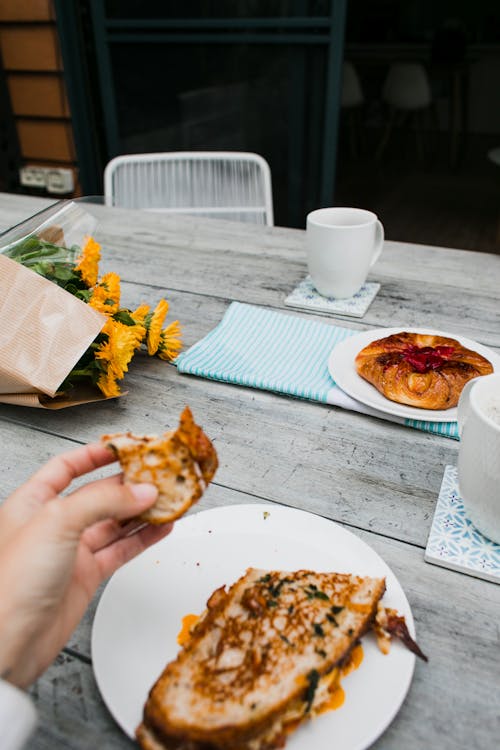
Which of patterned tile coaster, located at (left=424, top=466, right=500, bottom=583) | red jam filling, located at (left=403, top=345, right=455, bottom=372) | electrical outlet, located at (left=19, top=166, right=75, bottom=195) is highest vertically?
red jam filling, located at (left=403, top=345, right=455, bottom=372)

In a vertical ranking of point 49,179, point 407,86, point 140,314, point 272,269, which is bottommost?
point 49,179

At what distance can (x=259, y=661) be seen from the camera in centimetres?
45

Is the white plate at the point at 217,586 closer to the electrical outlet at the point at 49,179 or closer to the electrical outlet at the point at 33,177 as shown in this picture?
the electrical outlet at the point at 49,179

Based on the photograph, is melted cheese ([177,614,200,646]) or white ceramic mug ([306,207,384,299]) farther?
white ceramic mug ([306,207,384,299])

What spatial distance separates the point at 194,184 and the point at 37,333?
4.02 ft

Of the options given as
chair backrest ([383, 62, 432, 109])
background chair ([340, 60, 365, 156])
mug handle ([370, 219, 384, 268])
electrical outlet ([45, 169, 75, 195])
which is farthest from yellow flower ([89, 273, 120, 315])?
chair backrest ([383, 62, 432, 109])

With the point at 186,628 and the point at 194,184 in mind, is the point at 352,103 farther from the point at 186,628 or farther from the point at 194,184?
the point at 186,628

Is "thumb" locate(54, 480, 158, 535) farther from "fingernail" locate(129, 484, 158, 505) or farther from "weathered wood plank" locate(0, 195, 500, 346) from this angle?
"weathered wood plank" locate(0, 195, 500, 346)

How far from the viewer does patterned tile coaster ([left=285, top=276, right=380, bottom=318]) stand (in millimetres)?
1138

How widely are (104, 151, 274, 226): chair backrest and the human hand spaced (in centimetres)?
149

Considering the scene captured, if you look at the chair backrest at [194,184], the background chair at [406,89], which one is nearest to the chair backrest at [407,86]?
the background chair at [406,89]

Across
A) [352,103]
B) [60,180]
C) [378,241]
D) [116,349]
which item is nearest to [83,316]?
[116,349]

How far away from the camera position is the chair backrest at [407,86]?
5389 mm

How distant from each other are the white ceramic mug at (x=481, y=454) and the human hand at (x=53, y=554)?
31 cm
